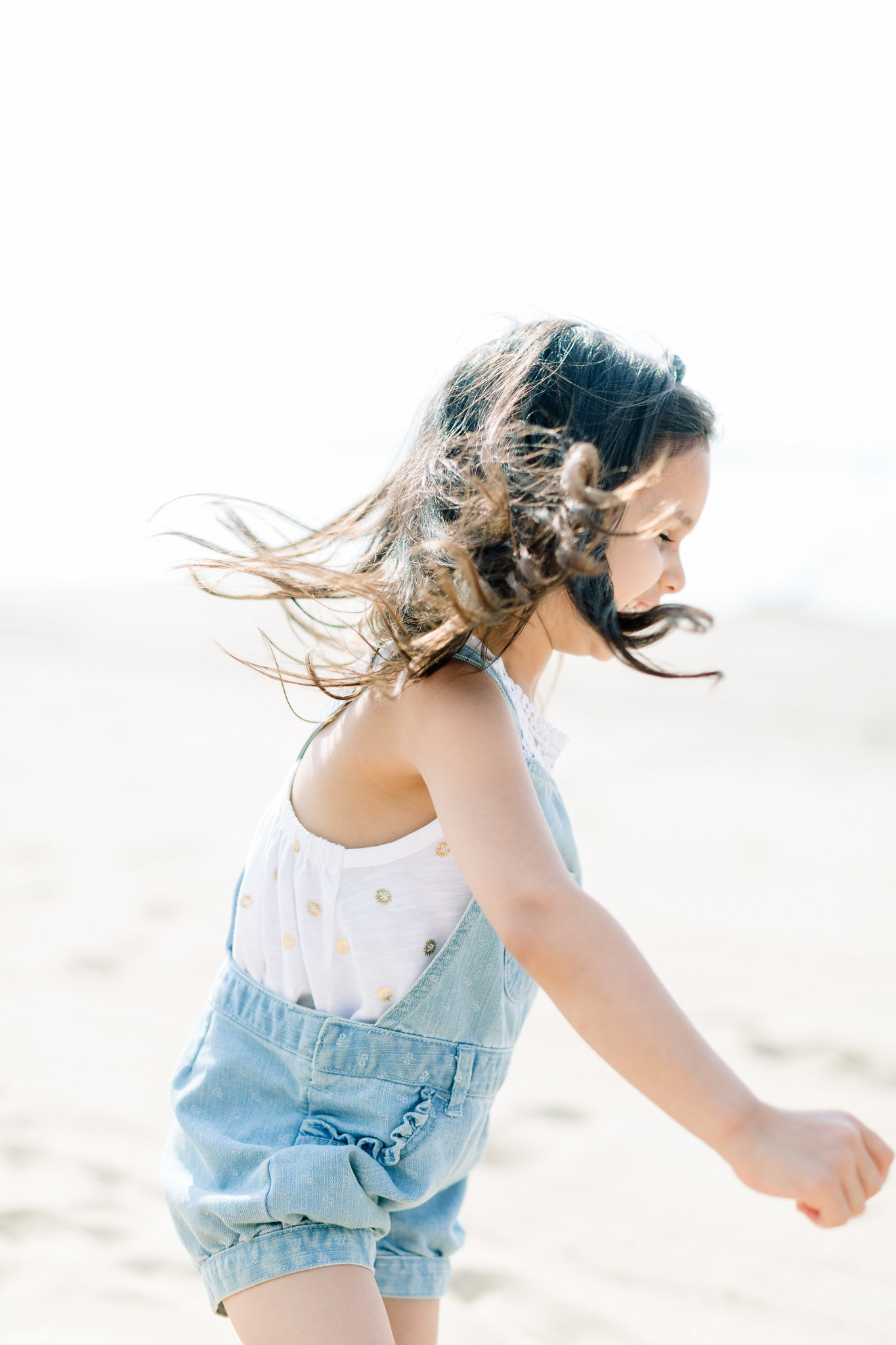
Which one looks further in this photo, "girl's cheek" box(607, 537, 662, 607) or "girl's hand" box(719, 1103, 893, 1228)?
"girl's cheek" box(607, 537, 662, 607)

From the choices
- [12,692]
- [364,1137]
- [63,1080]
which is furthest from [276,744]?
[364,1137]

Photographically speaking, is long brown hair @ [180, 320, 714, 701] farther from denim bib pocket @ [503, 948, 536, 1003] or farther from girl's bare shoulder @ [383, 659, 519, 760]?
Result: denim bib pocket @ [503, 948, 536, 1003]

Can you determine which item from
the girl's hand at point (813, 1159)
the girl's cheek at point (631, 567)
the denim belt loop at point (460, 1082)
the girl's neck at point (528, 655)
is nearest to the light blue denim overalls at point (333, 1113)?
the denim belt loop at point (460, 1082)

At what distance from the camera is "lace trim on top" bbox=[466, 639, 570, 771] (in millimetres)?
1464

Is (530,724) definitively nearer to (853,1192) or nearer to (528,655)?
(528,655)

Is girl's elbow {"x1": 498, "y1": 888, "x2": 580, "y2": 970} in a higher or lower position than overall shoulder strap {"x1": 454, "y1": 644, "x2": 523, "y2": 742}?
lower

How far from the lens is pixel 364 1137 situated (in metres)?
1.48

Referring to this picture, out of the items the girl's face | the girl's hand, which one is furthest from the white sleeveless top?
the girl's hand

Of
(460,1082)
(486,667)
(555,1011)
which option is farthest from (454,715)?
(555,1011)

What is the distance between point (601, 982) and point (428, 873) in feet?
1.22

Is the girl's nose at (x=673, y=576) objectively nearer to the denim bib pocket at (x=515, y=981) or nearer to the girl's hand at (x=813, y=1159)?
the denim bib pocket at (x=515, y=981)

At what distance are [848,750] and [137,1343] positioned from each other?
450cm

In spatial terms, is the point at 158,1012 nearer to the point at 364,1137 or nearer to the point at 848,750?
the point at 364,1137

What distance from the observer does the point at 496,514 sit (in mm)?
1405
